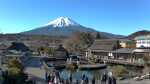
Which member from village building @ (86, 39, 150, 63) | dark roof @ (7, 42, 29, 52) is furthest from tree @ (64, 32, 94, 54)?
dark roof @ (7, 42, 29, 52)

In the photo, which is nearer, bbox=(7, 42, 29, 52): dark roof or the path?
the path

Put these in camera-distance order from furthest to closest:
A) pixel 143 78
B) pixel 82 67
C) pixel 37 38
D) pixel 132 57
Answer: pixel 37 38 < pixel 132 57 < pixel 82 67 < pixel 143 78

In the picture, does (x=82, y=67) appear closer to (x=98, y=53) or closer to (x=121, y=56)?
(x=121, y=56)

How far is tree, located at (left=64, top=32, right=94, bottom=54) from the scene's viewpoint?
8794 cm

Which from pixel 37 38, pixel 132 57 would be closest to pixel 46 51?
pixel 132 57

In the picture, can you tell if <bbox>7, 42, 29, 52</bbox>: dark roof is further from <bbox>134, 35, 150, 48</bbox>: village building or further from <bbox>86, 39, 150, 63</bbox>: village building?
<bbox>134, 35, 150, 48</bbox>: village building

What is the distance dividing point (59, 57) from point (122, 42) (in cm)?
2011

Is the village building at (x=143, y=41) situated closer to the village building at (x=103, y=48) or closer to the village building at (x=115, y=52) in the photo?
the village building at (x=115, y=52)

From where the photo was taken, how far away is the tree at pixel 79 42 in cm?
8794

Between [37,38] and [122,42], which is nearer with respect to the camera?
[122,42]

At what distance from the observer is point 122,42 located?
8662cm

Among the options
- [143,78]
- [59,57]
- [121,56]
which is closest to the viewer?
[143,78]

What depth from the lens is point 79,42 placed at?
290 ft

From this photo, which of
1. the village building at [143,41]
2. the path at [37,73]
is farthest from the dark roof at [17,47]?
the path at [37,73]
